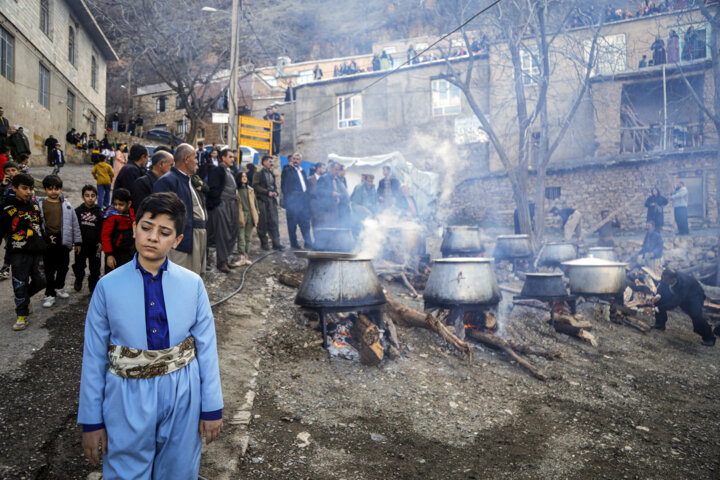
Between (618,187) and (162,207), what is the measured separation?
19.9 meters

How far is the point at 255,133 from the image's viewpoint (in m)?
17.1

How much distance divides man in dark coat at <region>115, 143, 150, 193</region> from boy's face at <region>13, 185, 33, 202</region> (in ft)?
2.63

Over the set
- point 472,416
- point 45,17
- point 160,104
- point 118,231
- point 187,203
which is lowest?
point 472,416

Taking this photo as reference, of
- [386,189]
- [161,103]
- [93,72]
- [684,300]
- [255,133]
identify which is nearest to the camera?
[684,300]

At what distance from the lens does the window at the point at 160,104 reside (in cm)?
4112

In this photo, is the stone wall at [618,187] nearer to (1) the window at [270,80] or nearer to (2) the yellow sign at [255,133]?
(2) the yellow sign at [255,133]

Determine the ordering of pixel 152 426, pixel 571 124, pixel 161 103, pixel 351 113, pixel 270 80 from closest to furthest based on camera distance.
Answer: pixel 152 426
pixel 571 124
pixel 351 113
pixel 270 80
pixel 161 103

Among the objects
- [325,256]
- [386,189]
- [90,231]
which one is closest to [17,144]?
[90,231]

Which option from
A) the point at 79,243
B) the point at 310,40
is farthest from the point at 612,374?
the point at 310,40

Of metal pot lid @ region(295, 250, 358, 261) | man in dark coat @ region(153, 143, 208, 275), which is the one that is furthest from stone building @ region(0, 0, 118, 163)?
metal pot lid @ region(295, 250, 358, 261)

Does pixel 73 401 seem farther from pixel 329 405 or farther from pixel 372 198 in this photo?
pixel 372 198

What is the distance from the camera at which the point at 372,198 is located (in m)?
11.0

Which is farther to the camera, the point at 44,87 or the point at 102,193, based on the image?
the point at 44,87

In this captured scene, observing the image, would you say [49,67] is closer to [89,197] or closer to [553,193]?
[89,197]
